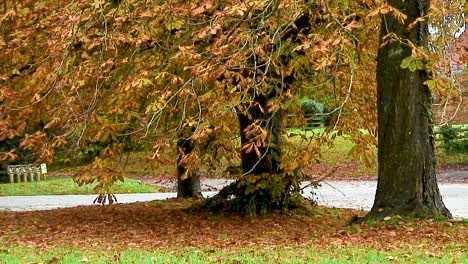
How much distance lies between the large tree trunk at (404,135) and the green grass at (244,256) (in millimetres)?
2372

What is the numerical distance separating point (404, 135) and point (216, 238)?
3.17 meters

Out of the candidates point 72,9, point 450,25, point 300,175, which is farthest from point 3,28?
point 450,25

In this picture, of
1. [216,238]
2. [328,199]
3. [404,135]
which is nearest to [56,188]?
[328,199]

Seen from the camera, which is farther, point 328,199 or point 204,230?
point 328,199

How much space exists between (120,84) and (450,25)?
15.8ft

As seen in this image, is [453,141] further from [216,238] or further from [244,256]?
[244,256]

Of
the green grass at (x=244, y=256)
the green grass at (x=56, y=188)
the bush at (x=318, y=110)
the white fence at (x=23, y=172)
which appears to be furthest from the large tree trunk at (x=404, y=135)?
the white fence at (x=23, y=172)

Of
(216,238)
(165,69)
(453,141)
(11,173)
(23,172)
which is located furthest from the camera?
(453,141)

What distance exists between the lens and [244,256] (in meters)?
7.65

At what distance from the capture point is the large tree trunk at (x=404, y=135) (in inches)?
420

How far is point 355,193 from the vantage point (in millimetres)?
24250

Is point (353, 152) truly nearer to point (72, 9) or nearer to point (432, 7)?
point (432, 7)

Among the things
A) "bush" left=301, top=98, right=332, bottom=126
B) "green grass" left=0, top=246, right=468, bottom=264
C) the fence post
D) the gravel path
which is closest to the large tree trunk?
"bush" left=301, top=98, right=332, bottom=126

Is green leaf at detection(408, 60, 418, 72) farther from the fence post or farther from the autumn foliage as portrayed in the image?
the fence post
